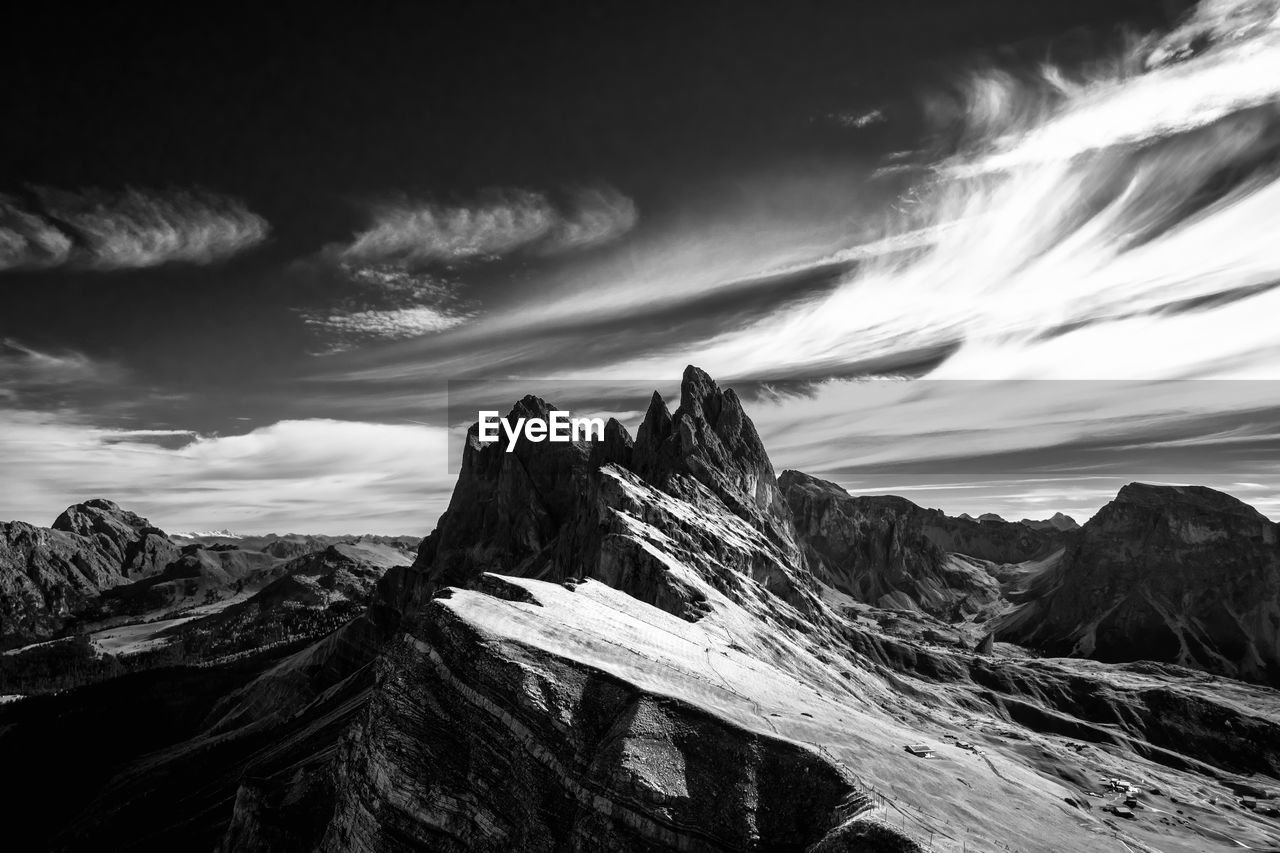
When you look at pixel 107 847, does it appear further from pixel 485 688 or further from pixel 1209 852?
pixel 1209 852

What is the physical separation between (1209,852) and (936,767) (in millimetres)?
84423

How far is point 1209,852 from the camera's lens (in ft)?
363

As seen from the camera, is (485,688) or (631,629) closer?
(485,688)

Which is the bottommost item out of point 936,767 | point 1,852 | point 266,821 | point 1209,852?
point 1,852

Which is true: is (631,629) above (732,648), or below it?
above

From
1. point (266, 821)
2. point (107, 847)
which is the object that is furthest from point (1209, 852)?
point (107, 847)

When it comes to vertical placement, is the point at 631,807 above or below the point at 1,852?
above

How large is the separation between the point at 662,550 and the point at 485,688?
337 ft

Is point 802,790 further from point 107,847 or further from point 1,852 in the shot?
point 1,852

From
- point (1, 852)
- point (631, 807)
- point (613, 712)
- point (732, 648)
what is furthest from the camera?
point (1, 852)

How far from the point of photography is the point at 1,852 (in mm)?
175625

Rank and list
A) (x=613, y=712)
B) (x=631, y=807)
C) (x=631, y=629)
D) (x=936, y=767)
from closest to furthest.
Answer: (x=631, y=807) → (x=613, y=712) → (x=936, y=767) → (x=631, y=629)

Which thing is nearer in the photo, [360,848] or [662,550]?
[360,848]

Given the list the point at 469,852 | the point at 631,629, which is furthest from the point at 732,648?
the point at 469,852
